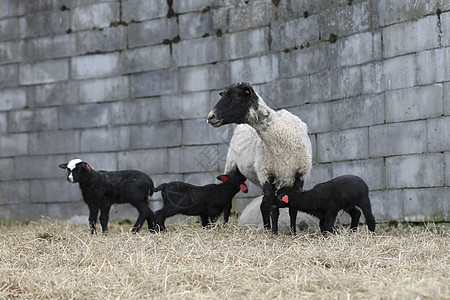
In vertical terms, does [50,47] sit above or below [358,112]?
above

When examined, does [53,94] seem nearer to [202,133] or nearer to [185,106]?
[185,106]

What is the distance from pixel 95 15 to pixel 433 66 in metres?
5.15

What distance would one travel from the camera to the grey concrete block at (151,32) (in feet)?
30.0

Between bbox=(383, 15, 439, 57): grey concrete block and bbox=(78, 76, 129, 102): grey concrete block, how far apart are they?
3.98 metres

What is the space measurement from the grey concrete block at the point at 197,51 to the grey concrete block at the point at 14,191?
10.3 feet

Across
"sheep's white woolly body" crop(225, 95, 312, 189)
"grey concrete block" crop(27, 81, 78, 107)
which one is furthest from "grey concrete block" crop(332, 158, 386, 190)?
"grey concrete block" crop(27, 81, 78, 107)

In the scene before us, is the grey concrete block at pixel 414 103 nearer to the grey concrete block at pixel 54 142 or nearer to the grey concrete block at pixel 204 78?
the grey concrete block at pixel 204 78

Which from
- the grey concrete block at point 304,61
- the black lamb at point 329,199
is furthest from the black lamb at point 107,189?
the grey concrete block at point 304,61

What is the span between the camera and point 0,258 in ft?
18.2

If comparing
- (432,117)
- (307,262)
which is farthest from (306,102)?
(307,262)

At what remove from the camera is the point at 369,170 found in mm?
7430

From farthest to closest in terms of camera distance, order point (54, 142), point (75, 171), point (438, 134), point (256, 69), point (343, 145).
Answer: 1. point (54, 142)
2. point (256, 69)
3. point (343, 145)
4. point (75, 171)
5. point (438, 134)

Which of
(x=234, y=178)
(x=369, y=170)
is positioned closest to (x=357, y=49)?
(x=369, y=170)

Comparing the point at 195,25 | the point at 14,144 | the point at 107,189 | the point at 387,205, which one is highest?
the point at 195,25
